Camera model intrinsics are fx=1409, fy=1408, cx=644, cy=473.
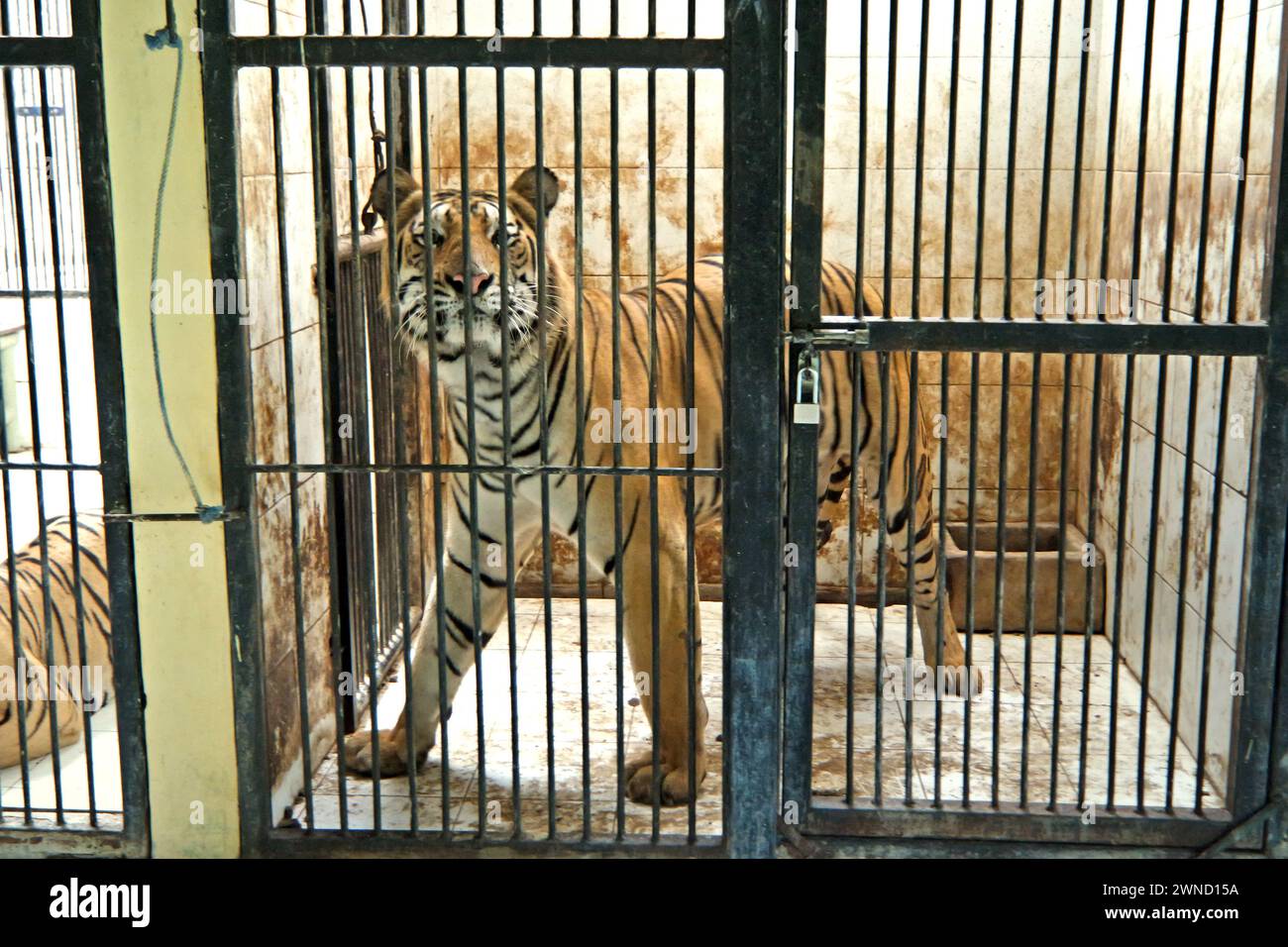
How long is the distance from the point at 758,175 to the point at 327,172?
3.60ft

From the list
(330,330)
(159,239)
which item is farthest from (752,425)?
(330,330)

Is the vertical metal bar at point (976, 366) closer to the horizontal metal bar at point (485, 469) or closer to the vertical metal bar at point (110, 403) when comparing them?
the horizontal metal bar at point (485, 469)

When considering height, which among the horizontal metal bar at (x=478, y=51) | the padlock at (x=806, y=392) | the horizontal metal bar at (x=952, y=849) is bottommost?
the horizontal metal bar at (x=952, y=849)

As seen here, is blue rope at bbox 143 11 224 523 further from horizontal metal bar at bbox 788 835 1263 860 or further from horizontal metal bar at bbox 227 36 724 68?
horizontal metal bar at bbox 788 835 1263 860

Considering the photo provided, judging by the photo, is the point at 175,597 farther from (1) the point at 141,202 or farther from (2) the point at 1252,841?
(2) the point at 1252,841

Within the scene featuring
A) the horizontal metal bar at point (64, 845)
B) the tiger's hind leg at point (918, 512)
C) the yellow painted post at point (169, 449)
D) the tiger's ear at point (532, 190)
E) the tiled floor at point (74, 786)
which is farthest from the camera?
the tiger's hind leg at point (918, 512)

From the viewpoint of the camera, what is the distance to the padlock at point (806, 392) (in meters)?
2.89

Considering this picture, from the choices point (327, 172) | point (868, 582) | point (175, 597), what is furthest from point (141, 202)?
point (868, 582)

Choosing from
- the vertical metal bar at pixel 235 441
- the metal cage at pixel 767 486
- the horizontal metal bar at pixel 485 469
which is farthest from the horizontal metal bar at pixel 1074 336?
the vertical metal bar at pixel 235 441

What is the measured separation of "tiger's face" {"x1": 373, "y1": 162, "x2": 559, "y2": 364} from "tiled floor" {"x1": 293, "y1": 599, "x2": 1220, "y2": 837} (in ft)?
2.58

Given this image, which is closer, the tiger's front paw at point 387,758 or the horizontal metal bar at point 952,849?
the horizontal metal bar at point 952,849

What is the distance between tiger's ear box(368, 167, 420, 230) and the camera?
3271 millimetres

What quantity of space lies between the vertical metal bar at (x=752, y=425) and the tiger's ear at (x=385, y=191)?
34.2 inches

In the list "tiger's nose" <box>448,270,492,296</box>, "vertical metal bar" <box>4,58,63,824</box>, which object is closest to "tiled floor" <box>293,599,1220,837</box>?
"vertical metal bar" <box>4,58,63,824</box>
